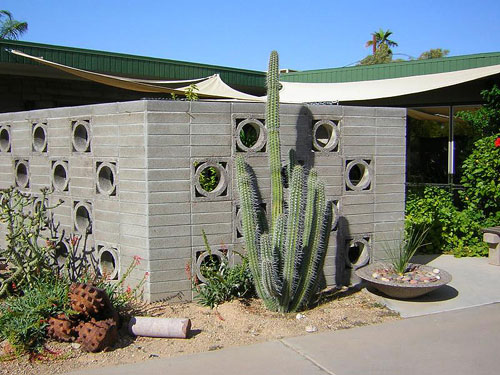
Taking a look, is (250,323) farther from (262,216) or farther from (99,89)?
(99,89)

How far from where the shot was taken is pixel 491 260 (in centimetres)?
840

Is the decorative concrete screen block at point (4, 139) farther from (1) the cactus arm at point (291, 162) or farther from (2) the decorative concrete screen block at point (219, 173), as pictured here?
(1) the cactus arm at point (291, 162)

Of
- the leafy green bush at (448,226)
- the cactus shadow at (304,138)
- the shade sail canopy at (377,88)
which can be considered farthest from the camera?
the shade sail canopy at (377,88)

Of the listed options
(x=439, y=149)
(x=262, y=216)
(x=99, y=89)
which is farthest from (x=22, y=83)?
(x=439, y=149)

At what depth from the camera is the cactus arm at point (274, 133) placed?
588 centimetres

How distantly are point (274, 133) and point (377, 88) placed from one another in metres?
6.16

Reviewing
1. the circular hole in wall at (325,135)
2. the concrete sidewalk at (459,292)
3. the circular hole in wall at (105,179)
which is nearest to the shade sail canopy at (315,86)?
the circular hole in wall at (325,135)

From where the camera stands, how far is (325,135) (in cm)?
721

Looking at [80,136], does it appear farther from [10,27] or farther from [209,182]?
[10,27]

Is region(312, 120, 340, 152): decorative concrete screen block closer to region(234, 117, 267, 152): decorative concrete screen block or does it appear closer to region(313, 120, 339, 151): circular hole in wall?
region(313, 120, 339, 151): circular hole in wall

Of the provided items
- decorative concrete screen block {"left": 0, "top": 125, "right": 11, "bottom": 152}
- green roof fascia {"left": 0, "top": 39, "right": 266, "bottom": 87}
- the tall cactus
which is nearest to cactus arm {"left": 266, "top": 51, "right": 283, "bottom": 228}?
the tall cactus

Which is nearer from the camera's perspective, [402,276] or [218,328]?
[218,328]

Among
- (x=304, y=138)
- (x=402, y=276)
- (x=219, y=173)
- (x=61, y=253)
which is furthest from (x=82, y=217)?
(x=402, y=276)

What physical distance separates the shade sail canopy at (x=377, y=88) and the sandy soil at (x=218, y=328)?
4733 millimetres
